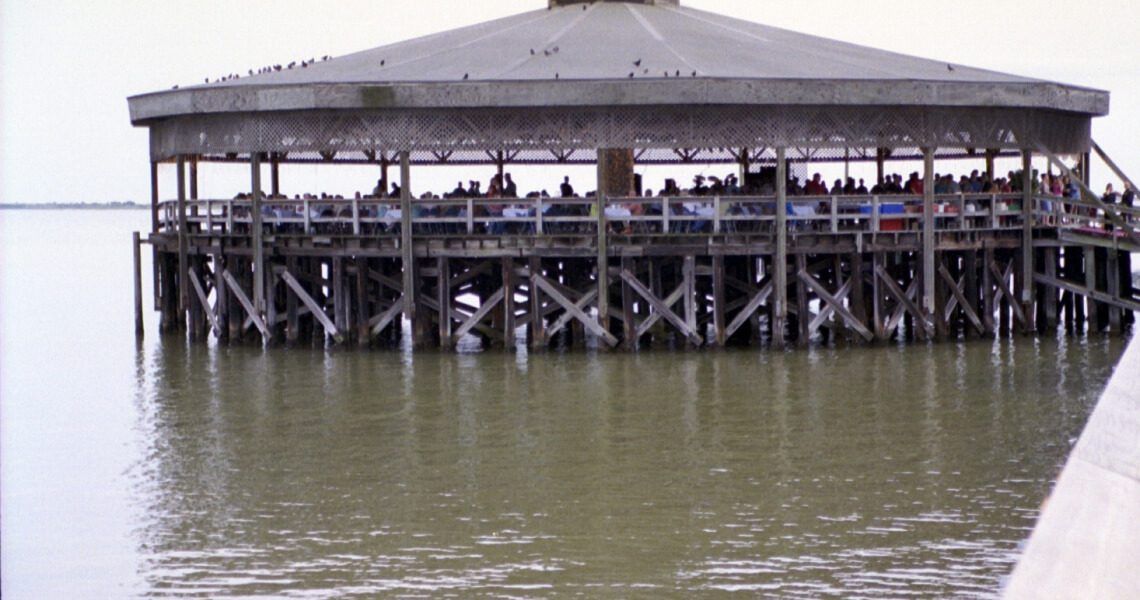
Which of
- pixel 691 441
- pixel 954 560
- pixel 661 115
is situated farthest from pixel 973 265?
pixel 954 560

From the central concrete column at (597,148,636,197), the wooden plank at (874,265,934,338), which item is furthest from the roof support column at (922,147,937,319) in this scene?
the central concrete column at (597,148,636,197)

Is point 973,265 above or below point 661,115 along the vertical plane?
below

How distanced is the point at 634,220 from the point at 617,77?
2183 millimetres

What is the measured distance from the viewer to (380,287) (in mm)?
28578

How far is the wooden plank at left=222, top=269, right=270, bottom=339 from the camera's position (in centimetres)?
2795

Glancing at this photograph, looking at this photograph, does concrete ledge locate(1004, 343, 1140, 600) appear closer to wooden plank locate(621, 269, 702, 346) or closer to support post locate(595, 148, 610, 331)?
support post locate(595, 148, 610, 331)

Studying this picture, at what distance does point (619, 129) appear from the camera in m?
26.4

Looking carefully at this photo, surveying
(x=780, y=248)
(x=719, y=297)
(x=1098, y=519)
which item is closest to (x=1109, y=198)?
(x=780, y=248)

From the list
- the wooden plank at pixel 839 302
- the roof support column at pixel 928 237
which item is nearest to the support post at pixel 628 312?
the wooden plank at pixel 839 302

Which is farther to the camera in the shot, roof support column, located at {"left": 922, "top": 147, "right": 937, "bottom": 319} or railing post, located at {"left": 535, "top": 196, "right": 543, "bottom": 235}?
roof support column, located at {"left": 922, "top": 147, "right": 937, "bottom": 319}

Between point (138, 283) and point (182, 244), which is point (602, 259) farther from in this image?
point (138, 283)

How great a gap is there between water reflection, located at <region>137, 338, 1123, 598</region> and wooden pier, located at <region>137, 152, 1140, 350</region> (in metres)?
0.90

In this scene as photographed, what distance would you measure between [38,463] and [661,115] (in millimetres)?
11742

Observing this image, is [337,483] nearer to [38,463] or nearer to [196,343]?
[38,463]
